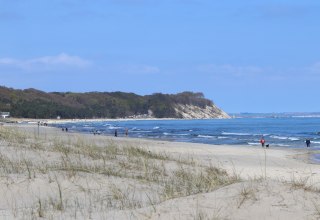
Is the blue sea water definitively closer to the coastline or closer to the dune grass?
the coastline

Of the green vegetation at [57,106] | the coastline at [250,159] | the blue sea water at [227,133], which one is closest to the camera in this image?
the coastline at [250,159]

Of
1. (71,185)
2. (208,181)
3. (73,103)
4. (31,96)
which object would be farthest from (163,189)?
(73,103)

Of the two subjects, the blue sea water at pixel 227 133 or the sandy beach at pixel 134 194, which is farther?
the blue sea water at pixel 227 133

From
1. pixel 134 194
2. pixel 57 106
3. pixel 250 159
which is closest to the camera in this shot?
pixel 134 194

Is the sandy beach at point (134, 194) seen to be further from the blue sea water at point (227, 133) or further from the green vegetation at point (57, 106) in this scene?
the green vegetation at point (57, 106)

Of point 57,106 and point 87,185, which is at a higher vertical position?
point 57,106

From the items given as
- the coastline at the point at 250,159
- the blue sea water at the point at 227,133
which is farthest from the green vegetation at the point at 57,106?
the coastline at the point at 250,159

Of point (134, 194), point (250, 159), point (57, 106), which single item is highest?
point (57, 106)

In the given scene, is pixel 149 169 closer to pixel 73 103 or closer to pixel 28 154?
pixel 28 154

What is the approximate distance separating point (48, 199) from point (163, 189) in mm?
1690

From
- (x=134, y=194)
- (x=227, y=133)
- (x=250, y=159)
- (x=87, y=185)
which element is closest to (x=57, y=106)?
(x=227, y=133)

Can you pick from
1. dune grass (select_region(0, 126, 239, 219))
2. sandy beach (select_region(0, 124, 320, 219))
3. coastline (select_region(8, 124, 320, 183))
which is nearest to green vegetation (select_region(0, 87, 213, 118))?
coastline (select_region(8, 124, 320, 183))

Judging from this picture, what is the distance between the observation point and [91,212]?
6348 mm

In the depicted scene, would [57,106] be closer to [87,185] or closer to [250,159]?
[250,159]
